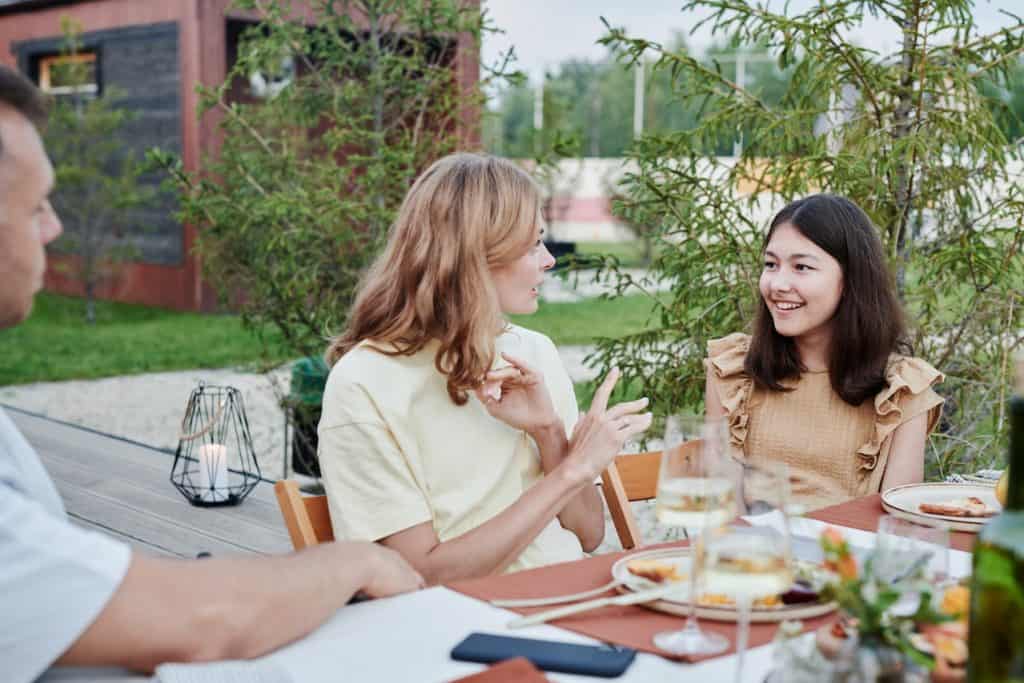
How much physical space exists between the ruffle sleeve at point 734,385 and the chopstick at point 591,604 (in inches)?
58.6

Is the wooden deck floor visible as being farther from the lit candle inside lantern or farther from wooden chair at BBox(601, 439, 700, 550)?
wooden chair at BBox(601, 439, 700, 550)

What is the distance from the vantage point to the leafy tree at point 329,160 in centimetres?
546

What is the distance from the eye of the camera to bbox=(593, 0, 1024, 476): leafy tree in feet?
13.0

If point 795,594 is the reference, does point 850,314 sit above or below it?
above

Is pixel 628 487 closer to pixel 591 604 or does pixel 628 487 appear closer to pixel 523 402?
pixel 523 402

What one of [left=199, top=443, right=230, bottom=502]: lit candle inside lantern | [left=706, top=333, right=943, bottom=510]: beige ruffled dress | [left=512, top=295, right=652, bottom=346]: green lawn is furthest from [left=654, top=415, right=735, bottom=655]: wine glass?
[left=512, top=295, right=652, bottom=346]: green lawn

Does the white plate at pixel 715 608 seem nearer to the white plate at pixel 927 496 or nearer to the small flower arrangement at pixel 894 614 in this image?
the small flower arrangement at pixel 894 614

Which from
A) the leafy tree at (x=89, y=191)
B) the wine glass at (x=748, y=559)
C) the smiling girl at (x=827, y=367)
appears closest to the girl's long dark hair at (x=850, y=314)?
the smiling girl at (x=827, y=367)

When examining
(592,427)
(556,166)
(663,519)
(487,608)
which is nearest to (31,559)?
(487,608)

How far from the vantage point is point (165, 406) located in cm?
842

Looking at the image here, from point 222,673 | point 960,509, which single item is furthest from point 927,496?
point 222,673

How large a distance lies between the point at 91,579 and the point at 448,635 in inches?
19.1

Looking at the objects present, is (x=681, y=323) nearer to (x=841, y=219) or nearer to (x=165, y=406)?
(x=841, y=219)

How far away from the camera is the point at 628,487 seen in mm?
2803
